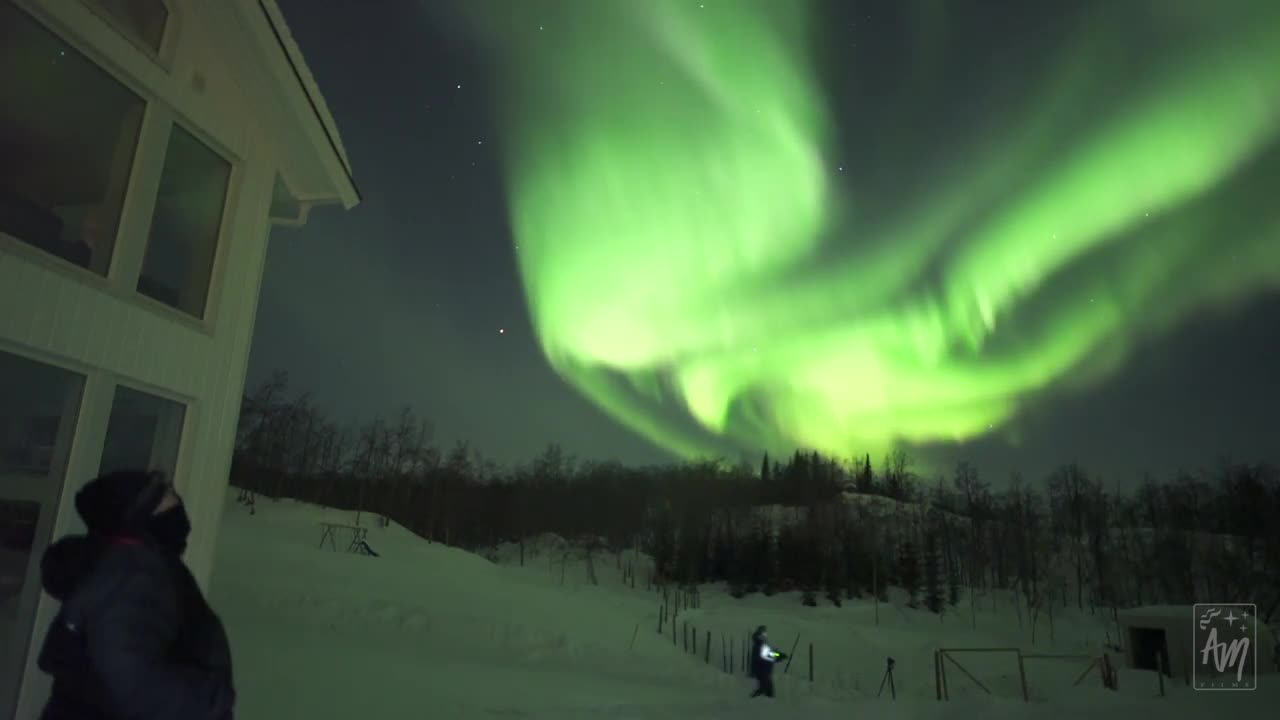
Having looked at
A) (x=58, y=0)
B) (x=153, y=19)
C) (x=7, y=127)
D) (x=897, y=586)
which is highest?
(x=153, y=19)

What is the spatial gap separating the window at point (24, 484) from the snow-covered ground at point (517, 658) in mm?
3589

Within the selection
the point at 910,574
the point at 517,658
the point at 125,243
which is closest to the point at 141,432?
the point at 125,243

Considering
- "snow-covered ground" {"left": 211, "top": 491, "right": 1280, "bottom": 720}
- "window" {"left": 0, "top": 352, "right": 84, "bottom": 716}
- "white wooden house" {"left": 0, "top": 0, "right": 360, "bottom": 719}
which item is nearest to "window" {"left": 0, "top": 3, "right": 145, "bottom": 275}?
"white wooden house" {"left": 0, "top": 0, "right": 360, "bottom": 719}

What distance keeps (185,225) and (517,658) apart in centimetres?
1445

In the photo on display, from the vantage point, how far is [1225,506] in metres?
64.1

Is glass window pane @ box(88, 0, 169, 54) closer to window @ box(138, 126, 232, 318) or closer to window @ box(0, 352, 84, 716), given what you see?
window @ box(138, 126, 232, 318)

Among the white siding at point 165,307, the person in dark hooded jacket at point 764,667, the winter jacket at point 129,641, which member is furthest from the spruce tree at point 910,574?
the winter jacket at point 129,641

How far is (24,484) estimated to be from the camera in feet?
14.4

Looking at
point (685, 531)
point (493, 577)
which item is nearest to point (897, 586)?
point (685, 531)

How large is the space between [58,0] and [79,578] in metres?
4.40

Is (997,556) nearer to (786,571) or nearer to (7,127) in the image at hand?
(786,571)

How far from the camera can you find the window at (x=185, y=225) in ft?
18.6

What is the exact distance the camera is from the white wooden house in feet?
14.6

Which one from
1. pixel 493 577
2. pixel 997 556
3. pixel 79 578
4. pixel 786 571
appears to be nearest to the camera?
pixel 79 578
